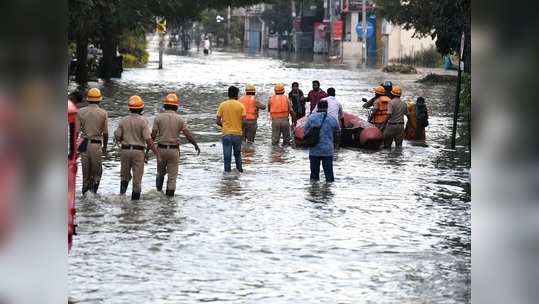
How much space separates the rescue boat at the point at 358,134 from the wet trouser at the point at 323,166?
519cm

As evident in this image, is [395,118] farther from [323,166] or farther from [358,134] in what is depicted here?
[323,166]

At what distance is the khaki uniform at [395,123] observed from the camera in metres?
23.0

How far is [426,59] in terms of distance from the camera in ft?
236

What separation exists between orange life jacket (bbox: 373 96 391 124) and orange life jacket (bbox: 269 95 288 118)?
2.16 metres

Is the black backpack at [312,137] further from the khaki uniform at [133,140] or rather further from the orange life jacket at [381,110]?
the orange life jacket at [381,110]

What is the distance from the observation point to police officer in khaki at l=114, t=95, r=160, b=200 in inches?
587

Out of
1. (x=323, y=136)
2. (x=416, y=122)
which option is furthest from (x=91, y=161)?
(x=416, y=122)

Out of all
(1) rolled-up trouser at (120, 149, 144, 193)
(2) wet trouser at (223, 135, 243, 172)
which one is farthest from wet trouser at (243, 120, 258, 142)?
(1) rolled-up trouser at (120, 149, 144, 193)

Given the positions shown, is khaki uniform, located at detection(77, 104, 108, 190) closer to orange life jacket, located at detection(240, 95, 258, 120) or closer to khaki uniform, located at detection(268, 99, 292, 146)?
orange life jacket, located at detection(240, 95, 258, 120)
